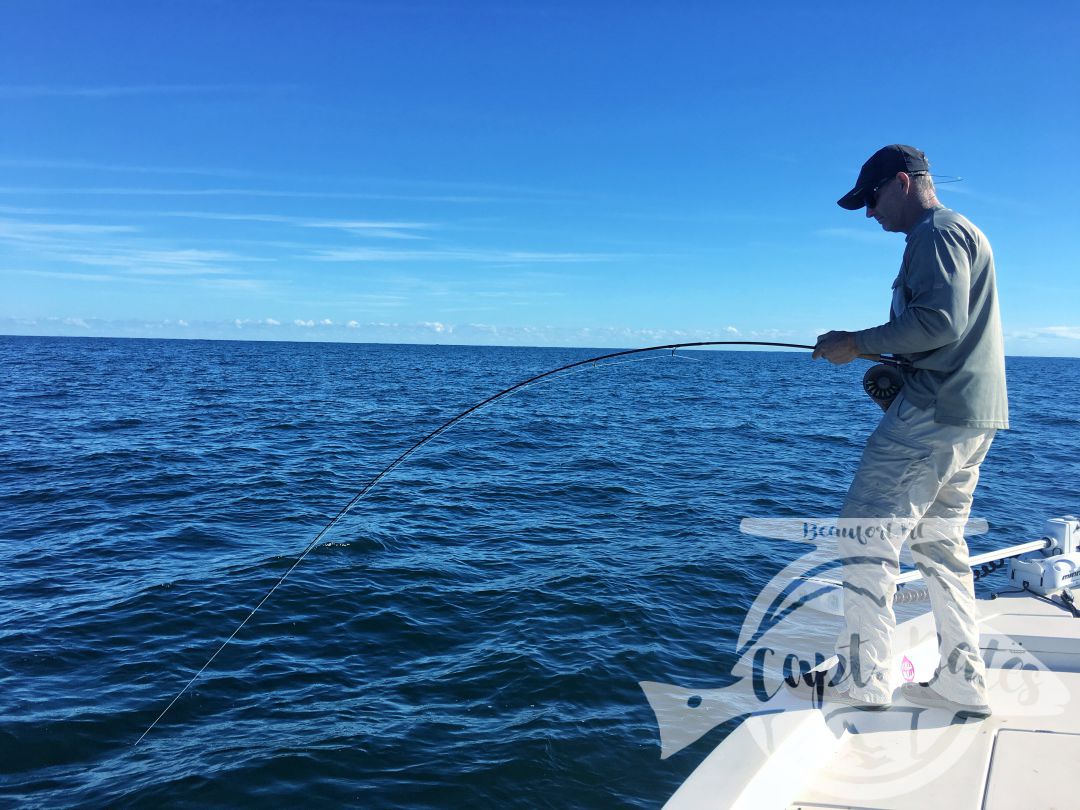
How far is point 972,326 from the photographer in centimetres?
284

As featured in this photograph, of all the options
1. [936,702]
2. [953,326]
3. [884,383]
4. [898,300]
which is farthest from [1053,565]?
[953,326]

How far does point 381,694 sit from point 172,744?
1.37 m

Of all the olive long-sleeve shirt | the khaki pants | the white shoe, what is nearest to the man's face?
the olive long-sleeve shirt

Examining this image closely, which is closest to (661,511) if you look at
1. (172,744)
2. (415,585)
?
(415,585)

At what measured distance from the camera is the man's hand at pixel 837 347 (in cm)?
301

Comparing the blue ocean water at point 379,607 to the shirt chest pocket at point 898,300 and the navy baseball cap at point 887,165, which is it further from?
the navy baseball cap at point 887,165

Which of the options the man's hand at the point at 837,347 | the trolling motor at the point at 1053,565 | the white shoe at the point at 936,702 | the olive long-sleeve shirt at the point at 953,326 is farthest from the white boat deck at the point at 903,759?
the trolling motor at the point at 1053,565

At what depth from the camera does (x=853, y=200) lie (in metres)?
3.16

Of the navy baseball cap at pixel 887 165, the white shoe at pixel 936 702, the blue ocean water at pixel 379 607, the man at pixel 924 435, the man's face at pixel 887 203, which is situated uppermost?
the navy baseball cap at pixel 887 165

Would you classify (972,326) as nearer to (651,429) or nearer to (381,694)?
(381,694)

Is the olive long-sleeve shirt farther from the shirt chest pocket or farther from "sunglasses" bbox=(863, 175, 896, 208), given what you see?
"sunglasses" bbox=(863, 175, 896, 208)

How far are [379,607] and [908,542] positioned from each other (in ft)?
16.8

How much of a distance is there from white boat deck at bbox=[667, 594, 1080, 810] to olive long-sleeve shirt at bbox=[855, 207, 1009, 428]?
1271 mm

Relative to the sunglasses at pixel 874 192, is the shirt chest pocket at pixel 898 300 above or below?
below
